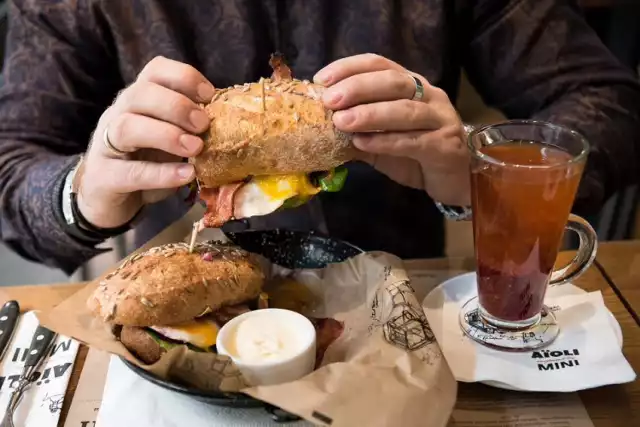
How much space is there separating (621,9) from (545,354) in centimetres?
197

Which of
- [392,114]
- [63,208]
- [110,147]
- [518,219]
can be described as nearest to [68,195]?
[63,208]

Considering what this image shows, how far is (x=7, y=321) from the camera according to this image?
1.05m

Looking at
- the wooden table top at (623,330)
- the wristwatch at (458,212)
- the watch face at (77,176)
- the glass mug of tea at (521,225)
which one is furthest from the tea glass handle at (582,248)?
the watch face at (77,176)

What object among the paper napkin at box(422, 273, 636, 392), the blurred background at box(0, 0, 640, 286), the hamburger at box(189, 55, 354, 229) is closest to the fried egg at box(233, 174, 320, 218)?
the hamburger at box(189, 55, 354, 229)

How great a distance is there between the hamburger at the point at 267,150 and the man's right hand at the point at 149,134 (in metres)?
0.03

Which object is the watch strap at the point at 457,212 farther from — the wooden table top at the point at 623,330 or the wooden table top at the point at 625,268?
the wooden table top at the point at 625,268

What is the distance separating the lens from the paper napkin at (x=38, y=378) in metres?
0.88

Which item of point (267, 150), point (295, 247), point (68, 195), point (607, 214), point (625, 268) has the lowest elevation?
point (607, 214)

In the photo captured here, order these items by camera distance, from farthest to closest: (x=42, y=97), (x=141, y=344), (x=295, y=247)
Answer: (x=42, y=97), (x=295, y=247), (x=141, y=344)

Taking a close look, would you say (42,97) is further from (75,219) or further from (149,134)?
(149,134)

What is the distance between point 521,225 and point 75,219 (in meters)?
0.71

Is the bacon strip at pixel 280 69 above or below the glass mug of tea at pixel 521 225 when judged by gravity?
above

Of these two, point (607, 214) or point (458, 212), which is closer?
point (458, 212)

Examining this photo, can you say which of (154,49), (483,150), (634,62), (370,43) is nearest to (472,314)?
(483,150)
